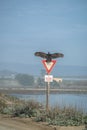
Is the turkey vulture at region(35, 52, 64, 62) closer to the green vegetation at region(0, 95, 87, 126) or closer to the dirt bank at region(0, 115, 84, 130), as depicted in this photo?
the green vegetation at region(0, 95, 87, 126)

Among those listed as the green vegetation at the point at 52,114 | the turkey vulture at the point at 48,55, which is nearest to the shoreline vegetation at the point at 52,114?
the green vegetation at the point at 52,114

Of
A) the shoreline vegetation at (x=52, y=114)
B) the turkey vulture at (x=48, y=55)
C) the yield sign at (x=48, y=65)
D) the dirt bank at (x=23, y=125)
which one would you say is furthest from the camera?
the turkey vulture at (x=48, y=55)

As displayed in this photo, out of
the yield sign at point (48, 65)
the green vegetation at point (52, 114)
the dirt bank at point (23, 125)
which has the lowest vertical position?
the dirt bank at point (23, 125)

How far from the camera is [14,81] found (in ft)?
390

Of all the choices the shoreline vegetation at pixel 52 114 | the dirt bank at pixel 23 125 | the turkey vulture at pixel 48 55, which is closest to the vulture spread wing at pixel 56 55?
the turkey vulture at pixel 48 55

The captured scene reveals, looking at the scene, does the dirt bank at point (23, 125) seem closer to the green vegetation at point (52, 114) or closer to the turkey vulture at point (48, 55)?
the green vegetation at point (52, 114)

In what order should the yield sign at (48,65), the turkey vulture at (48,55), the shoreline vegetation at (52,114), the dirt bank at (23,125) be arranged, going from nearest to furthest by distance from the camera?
1. the dirt bank at (23,125)
2. the shoreline vegetation at (52,114)
3. the yield sign at (48,65)
4. the turkey vulture at (48,55)

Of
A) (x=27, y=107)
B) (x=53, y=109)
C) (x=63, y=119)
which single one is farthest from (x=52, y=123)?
(x=27, y=107)

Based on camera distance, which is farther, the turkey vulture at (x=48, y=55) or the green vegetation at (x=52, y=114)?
the turkey vulture at (x=48, y=55)

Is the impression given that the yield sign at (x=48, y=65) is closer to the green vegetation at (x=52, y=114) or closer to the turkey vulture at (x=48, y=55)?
the turkey vulture at (x=48, y=55)

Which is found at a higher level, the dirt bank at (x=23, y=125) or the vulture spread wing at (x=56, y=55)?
the vulture spread wing at (x=56, y=55)

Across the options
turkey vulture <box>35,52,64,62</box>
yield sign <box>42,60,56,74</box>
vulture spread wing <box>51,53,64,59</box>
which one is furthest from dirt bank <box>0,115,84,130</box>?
vulture spread wing <box>51,53,64,59</box>

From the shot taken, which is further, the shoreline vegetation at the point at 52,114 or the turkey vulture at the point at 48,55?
the turkey vulture at the point at 48,55

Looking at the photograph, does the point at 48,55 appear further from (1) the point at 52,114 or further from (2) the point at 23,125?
(2) the point at 23,125
